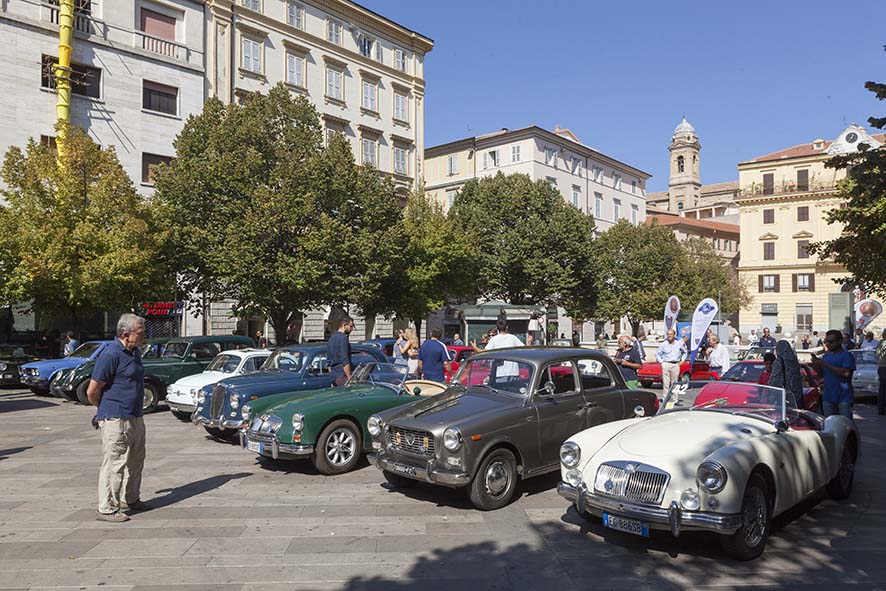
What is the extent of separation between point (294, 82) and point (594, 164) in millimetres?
32917

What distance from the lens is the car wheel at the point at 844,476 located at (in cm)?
734

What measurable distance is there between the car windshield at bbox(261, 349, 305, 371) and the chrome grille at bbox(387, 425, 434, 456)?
4.31 meters

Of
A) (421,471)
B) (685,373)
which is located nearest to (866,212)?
(685,373)

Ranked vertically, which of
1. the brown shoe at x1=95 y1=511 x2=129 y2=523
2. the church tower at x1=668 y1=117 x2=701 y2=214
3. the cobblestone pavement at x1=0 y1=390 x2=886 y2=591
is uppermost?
the church tower at x1=668 y1=117 x2=701 y2=214

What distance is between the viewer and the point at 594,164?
61.7 metres

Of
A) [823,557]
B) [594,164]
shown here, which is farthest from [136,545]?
[594,164]

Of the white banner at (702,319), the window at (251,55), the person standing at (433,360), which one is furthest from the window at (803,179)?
the person standing at (433,360)

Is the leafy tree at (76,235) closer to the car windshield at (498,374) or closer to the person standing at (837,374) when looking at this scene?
the car windshield at (498,374)

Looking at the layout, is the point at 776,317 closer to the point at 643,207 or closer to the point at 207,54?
the point at 643,207

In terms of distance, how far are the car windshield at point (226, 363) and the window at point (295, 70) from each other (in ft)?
88.0

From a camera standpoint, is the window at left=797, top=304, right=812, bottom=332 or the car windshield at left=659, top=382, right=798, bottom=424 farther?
the window at left=797, top=304, right=812, bottom=332

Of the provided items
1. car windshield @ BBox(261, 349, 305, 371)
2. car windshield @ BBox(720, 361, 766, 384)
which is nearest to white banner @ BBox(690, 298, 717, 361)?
car windshield @ BBox(720, 361, 766, 384)

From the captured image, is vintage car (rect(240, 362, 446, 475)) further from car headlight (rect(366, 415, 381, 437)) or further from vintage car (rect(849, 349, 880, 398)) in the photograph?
vintage car (rect(849, 349, 880, 398))

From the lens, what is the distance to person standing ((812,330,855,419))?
31.7ft
